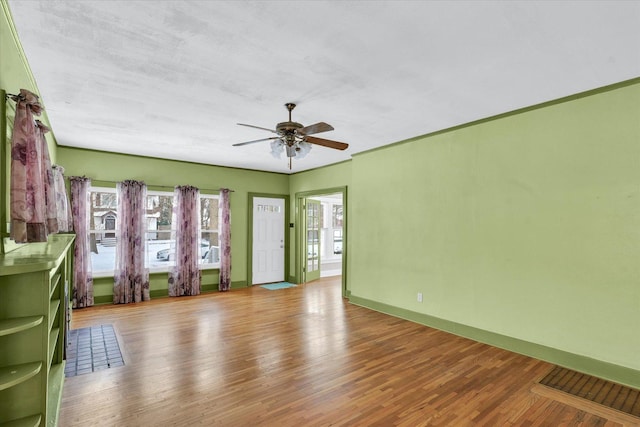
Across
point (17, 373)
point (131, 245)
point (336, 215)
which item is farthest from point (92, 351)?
point (336, 215)

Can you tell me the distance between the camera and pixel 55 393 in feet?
8.34

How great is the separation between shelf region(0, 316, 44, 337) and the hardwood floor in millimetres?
1185

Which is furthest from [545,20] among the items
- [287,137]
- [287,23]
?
[287,137]

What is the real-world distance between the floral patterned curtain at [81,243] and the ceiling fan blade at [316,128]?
169 inches

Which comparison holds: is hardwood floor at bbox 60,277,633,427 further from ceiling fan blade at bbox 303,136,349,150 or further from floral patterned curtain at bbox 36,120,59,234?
ceiling fan blade at bbox 303,136,349,150

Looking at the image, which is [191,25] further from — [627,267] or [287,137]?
[627,267]

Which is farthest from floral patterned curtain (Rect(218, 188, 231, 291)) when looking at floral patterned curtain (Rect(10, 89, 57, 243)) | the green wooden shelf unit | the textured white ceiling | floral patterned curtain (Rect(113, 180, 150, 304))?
the green wooden shelf unit

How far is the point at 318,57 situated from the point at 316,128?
71 centimetres

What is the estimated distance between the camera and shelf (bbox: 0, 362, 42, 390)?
1.52 metres

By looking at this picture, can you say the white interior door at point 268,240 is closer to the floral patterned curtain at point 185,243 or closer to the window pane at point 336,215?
the floral patterned curtain at point 185,243

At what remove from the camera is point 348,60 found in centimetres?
260

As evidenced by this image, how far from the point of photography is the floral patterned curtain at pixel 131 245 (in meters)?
5.89

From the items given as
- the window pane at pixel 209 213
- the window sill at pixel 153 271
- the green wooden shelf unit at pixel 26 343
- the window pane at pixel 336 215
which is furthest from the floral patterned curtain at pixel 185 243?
the green wooden shelf unit at pixel 26 343

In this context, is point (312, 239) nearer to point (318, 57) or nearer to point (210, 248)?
point (210, 248)
